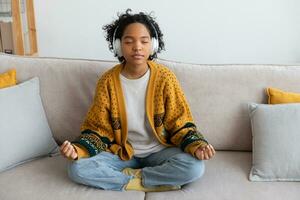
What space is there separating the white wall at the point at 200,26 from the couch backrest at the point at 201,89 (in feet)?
2.70

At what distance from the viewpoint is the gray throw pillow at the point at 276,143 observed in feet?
4.67

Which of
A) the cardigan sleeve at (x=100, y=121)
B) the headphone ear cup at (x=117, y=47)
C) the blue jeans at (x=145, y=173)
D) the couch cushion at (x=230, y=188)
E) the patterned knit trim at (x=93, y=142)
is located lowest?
the couch cushion at (x=230, y=188)

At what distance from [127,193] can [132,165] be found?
21 centimetres

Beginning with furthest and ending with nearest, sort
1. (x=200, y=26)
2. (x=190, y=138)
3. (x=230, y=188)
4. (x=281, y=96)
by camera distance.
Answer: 1. (x=200, y=26)
2. (x=281, y=96)
3. (x=190, y=138)
4. (x=230, y=188)

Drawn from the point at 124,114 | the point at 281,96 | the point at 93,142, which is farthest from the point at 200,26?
the point at 93,142

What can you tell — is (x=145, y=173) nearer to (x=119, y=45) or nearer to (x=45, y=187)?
(x=45, y=187)

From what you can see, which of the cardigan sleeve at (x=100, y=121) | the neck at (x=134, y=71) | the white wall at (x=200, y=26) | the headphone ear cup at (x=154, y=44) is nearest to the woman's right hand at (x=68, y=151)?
the cardigan sleeve at (x=100, y=121)

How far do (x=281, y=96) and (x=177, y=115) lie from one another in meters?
0.45

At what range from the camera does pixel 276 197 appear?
131 centimetres

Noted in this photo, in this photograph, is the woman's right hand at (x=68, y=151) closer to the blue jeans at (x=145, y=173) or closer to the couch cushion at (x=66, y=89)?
the blue jeans at (x=145, y=173)

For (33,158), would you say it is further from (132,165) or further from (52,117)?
(132,165)

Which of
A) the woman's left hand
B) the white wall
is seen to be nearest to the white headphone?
the woman's left hand

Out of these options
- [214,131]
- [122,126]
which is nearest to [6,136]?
[122,126]

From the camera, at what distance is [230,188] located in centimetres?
136
